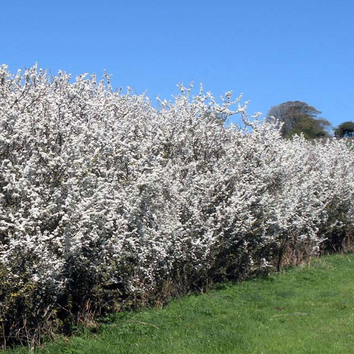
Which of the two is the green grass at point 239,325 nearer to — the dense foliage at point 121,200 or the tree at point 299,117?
the dense foliage at point 121,200

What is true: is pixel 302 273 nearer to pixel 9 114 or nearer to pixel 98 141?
pixel 98 141

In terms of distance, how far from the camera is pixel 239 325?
7.12m

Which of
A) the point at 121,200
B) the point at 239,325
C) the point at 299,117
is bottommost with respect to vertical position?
the point at 239,325

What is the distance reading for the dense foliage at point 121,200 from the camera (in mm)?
5867

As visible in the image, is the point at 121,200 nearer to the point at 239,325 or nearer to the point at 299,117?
the point at 239,325

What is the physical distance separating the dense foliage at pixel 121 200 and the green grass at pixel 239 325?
419mm

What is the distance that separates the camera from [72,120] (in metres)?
6.74

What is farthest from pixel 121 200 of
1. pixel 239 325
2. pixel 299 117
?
pixel 299 117

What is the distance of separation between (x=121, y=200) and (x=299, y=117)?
4157 cm

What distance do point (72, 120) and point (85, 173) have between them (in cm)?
89

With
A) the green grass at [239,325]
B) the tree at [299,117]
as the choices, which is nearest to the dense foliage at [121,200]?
the green grass at [239,325]

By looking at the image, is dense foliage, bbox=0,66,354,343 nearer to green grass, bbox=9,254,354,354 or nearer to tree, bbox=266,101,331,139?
green grass, bbox=9,254,354,354

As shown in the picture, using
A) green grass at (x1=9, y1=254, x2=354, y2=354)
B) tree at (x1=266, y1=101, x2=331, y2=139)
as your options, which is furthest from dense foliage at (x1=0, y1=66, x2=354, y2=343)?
tree at (x1=266, y1=101, x2=331, y2=139)

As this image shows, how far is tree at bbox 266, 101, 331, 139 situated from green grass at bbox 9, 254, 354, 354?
32004 millimetres
